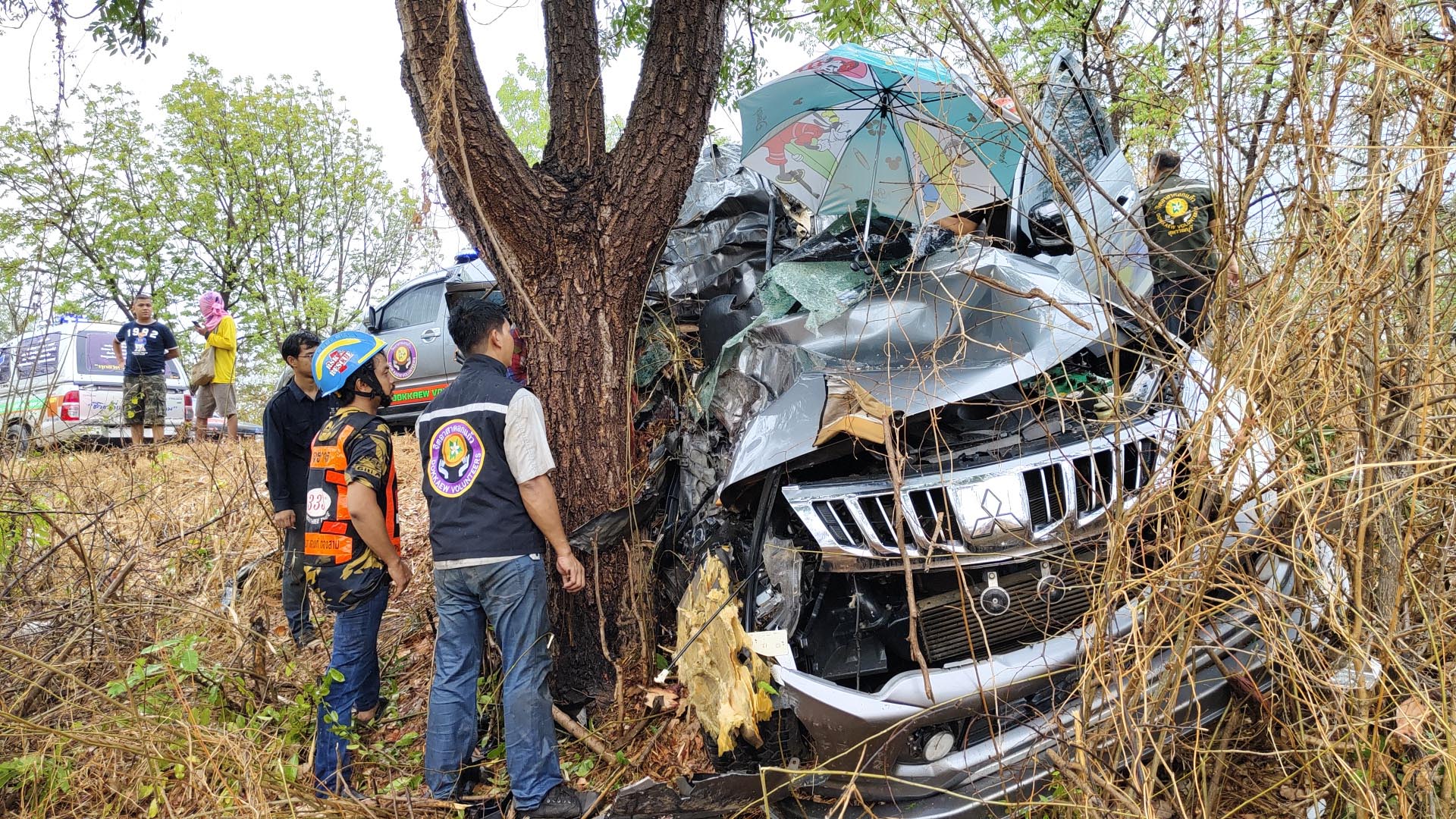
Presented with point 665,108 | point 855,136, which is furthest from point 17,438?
point 855,136

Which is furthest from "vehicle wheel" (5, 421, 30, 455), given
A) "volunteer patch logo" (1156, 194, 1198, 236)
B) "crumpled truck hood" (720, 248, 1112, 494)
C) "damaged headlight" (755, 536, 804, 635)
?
"volunteer patch logo" (1156, 194, 1198, 236)

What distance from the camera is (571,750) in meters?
3.38

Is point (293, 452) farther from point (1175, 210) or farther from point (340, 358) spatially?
point (1175, 210)

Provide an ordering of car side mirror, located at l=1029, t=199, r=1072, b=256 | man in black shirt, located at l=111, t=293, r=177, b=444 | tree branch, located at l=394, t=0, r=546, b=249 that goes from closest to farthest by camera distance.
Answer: tree branch, located at l=394, t=0, r=546, b=249, car side mirror, located at l=1029, t=199, r=1072, b=256, man in black shirt, located at l=111, t=293, r=177, b=444

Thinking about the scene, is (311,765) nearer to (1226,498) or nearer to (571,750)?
(571,750)

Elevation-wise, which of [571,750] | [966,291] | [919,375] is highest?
[966,291]

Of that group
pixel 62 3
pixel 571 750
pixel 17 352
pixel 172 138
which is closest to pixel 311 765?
pixel 571 750

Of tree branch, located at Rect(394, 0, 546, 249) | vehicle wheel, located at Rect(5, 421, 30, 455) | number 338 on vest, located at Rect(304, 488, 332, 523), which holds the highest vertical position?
tree branch, located at Rect(394, 0, 546, 249)

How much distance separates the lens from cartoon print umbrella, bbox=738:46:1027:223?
391cm

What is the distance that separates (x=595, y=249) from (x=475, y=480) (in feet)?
3.90

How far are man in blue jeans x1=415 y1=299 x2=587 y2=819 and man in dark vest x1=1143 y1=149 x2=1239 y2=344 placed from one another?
7.29ft

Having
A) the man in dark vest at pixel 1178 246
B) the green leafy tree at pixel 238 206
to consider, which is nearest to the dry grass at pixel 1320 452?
the man in dark vest at pixel 1178 246

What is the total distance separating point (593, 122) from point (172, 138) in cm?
1766

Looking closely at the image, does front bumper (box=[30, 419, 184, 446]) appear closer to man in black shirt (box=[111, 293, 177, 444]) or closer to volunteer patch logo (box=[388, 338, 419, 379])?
man in black shirt (box=[111, 293, 177, 444])
